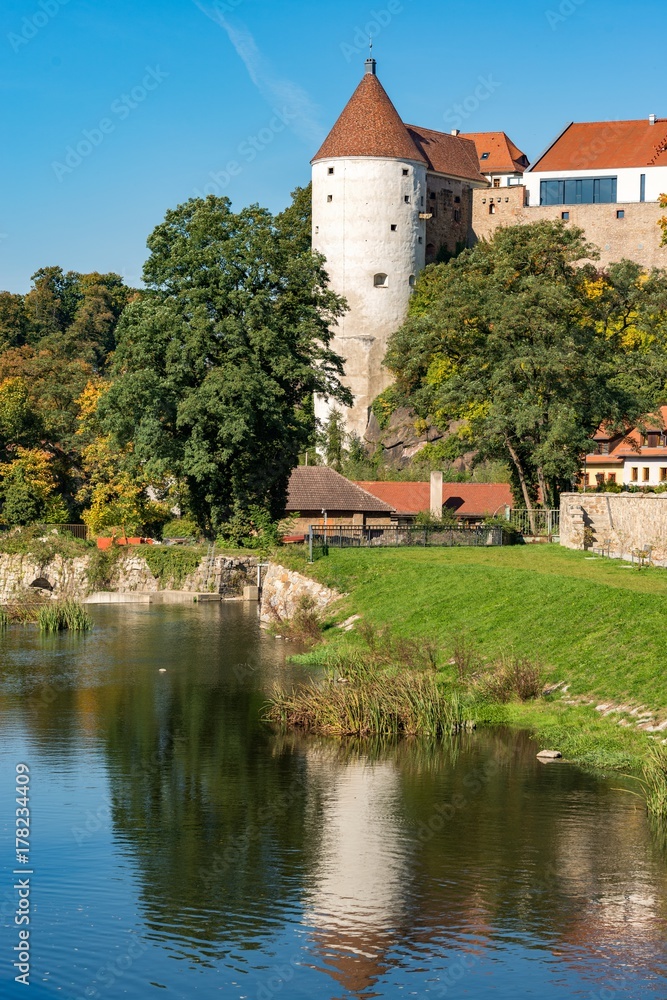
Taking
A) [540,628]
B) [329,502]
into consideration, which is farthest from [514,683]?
[329,502]

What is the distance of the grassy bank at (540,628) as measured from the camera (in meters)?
22.2

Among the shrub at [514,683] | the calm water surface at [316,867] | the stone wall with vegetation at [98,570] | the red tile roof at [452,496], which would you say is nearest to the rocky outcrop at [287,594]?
the stone wall with vegetation at [98,570]

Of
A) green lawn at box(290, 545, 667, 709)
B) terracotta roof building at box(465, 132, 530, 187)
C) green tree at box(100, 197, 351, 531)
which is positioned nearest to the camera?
green lawn at box(290, 545, 667, 709)

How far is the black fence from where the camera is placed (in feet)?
151

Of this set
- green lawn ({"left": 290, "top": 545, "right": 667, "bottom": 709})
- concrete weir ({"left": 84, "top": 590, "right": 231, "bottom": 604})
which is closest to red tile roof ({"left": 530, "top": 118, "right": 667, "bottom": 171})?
concrete weir ({"left": 84, "top": 590, "right": 231, "bottom": 604})

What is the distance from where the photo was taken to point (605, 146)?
9638 centimetres

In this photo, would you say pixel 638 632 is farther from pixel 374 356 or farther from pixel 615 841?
pixel 374 356

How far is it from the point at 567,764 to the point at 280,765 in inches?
170

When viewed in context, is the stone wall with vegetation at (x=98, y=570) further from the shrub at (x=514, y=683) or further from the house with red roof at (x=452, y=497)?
the shrub at (x=514, y=683)

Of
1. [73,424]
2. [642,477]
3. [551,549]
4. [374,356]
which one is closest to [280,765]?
[551,549]

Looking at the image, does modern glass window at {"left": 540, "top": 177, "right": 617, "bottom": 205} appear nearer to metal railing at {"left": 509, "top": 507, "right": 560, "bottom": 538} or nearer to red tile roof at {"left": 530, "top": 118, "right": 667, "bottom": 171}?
red tile roof at {"left": 530, "top": 118, "right": 667, "bottom": 171}

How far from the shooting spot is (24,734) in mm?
23078

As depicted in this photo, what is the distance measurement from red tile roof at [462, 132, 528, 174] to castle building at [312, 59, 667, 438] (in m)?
1.37

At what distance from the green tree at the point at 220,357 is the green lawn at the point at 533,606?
853 cm
